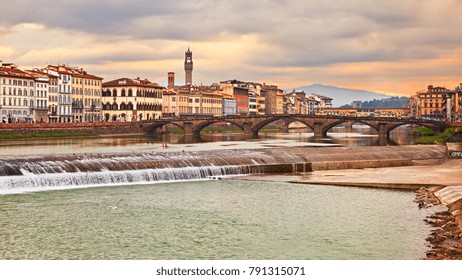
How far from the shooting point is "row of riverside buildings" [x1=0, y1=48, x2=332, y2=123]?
80750 mm

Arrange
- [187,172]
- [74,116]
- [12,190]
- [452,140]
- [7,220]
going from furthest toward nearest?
[74,116] < [452,140] < [187,172] < [12,190] < [7,220]

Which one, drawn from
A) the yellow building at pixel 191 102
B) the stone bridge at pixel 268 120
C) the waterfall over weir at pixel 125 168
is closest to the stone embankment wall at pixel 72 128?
Result: the stone bridge at pixel 268 120

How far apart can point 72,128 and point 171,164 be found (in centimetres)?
4673

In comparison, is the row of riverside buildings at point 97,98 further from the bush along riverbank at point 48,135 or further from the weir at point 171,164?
the weir at point 171,164

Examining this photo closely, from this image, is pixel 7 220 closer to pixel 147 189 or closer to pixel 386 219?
pixel 147 189

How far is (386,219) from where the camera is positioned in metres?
23.2

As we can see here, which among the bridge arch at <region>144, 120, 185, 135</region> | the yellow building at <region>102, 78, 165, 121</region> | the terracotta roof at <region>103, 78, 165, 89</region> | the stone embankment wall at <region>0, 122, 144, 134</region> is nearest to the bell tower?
the terracotta roof at <region>103, 78, 165, 89</region>

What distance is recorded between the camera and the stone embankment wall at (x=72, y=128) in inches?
2724

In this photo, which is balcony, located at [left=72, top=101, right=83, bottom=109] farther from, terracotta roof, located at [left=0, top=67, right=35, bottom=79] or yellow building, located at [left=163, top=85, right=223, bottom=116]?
yellow building, located at [left=163, top=85, right=223, bottom=116]

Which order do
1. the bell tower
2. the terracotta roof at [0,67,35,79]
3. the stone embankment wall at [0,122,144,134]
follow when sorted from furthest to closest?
the bell tower < the terracotta roof at [0,67,35,79] < the stone embankment wall at [0,122,144,134]

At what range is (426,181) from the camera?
106 ft

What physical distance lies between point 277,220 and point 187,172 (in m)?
11.7

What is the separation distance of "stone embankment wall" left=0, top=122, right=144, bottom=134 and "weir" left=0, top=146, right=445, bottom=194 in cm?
3518
